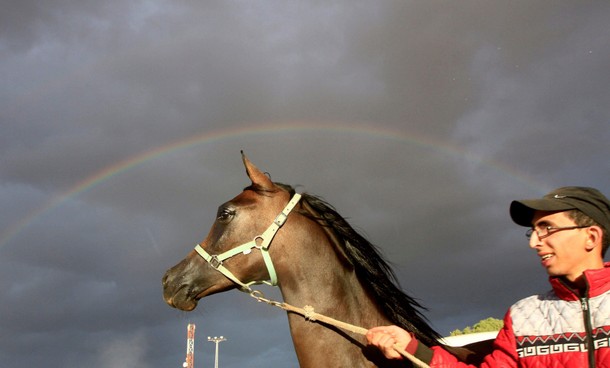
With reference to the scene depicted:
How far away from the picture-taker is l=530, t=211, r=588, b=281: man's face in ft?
9.98

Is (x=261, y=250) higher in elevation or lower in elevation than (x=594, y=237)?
higher

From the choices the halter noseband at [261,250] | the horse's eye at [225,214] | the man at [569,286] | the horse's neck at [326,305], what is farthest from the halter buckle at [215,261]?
the man at [569,286]

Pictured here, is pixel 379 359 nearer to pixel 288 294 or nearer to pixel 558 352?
pixel 288 294

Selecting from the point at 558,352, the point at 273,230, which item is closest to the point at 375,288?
the point at 273,230

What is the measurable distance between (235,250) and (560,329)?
3122 mm

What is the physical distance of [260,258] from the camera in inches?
207

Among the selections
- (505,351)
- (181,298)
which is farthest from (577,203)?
(181,298)

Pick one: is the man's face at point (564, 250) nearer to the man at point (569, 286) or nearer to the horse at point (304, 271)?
the man at point (569, 286)

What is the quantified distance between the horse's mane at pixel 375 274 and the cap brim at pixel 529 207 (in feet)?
6.70

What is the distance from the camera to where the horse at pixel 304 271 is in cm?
473

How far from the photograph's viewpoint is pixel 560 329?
3.06 meters

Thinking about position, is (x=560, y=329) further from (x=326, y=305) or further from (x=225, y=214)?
(x=225, y=214)

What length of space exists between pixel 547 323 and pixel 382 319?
6.69 ft

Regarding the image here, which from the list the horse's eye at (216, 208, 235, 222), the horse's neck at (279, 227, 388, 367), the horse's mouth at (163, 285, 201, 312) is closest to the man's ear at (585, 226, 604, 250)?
the horse's neck at (279, 227, 388, 367)
